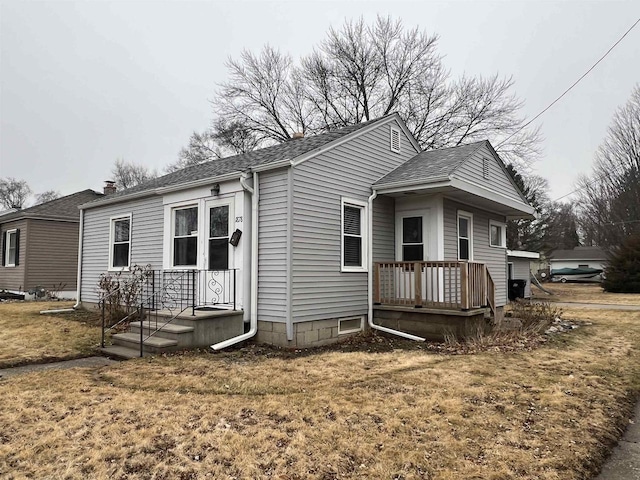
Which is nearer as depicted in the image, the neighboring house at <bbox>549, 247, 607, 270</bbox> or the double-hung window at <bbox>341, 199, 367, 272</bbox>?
the double-hung window at <bbox>341, 199, 367, 272</bbox>

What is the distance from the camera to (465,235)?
1029 centimetres

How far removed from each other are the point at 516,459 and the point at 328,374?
271 cm

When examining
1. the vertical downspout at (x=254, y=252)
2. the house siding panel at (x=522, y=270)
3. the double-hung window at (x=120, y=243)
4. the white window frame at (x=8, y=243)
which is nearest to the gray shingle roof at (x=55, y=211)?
the white window frame at (x=8, y=243)

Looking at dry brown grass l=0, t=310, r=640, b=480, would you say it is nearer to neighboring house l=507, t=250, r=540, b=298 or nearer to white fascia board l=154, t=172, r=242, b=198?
white fascia board l=154, t=172, r=242, b=198

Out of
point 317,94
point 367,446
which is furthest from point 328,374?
point 317,94

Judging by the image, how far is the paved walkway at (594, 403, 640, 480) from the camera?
3.24 meters

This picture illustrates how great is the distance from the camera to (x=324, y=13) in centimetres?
2191

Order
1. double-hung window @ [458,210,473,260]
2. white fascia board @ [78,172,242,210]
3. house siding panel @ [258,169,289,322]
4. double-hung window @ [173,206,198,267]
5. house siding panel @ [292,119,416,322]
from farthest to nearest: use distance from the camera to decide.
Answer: double-hung window @ [458,210,473,260] < double-hung window @ [173,206,198,267] < white fascia board @ [78,172,242,210] < house siding panel @ [292,119,416,322] < house siding panel @ [258,169,289,322]

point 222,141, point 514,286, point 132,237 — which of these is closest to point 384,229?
point 132,237

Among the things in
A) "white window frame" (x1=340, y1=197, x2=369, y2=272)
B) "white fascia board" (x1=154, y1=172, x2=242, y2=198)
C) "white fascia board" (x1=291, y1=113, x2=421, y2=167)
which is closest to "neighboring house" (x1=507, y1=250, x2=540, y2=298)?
"white fascia board" (x1=291, y1=113, x2=421, y2=167)

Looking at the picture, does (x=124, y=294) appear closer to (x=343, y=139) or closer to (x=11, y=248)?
(x=343, y=139)

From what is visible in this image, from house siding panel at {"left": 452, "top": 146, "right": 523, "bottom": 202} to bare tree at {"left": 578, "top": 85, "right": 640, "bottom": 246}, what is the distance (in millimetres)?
20948

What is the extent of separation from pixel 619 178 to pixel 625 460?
31.4 m

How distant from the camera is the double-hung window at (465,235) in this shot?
393 inches
